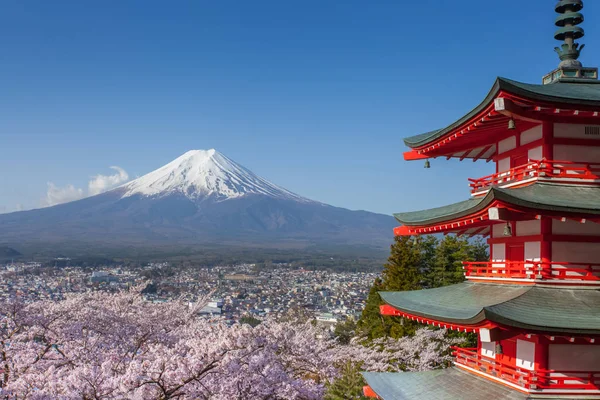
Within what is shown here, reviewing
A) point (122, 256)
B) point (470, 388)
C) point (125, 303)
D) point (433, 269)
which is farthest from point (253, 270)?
point (470, 388)

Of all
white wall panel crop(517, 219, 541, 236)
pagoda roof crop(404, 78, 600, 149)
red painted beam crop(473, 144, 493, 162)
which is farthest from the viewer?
red painted beam crop(473, 144, 493, 162)

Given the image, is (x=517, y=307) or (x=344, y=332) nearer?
(x=517, y=307)

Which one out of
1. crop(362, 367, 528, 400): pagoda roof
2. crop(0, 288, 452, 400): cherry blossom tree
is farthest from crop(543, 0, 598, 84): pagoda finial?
crop(0, 288, 452, 400): cherry blossom tree

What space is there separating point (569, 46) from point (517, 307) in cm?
571

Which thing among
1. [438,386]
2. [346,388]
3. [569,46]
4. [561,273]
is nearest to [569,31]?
[569,46]

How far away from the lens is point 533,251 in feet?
34.9

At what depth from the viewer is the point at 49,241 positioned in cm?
15975

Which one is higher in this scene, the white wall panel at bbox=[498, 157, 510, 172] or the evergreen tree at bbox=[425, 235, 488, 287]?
the white wall panel at bbox=[498, 157, 510, 172]

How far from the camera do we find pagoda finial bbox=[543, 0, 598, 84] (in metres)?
11.5

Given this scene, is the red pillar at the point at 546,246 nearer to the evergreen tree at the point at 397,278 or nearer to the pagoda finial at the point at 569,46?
the pagoda finial at the point at 569,46

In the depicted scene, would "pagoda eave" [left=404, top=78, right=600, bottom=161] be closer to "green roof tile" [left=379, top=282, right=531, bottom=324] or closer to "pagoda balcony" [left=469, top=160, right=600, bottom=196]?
"pagoda balcony" [left=469, top=160, right=600, bottom=196]

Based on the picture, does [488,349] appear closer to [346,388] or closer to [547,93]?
[547,93]

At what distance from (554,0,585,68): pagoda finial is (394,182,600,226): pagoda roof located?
10.2 ft

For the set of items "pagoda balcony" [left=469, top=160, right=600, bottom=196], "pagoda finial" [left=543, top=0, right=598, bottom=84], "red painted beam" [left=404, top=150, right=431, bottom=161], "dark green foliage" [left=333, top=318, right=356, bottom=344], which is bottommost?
"dark green foliage" [left=333, top=318, right=356, bottom=344]
